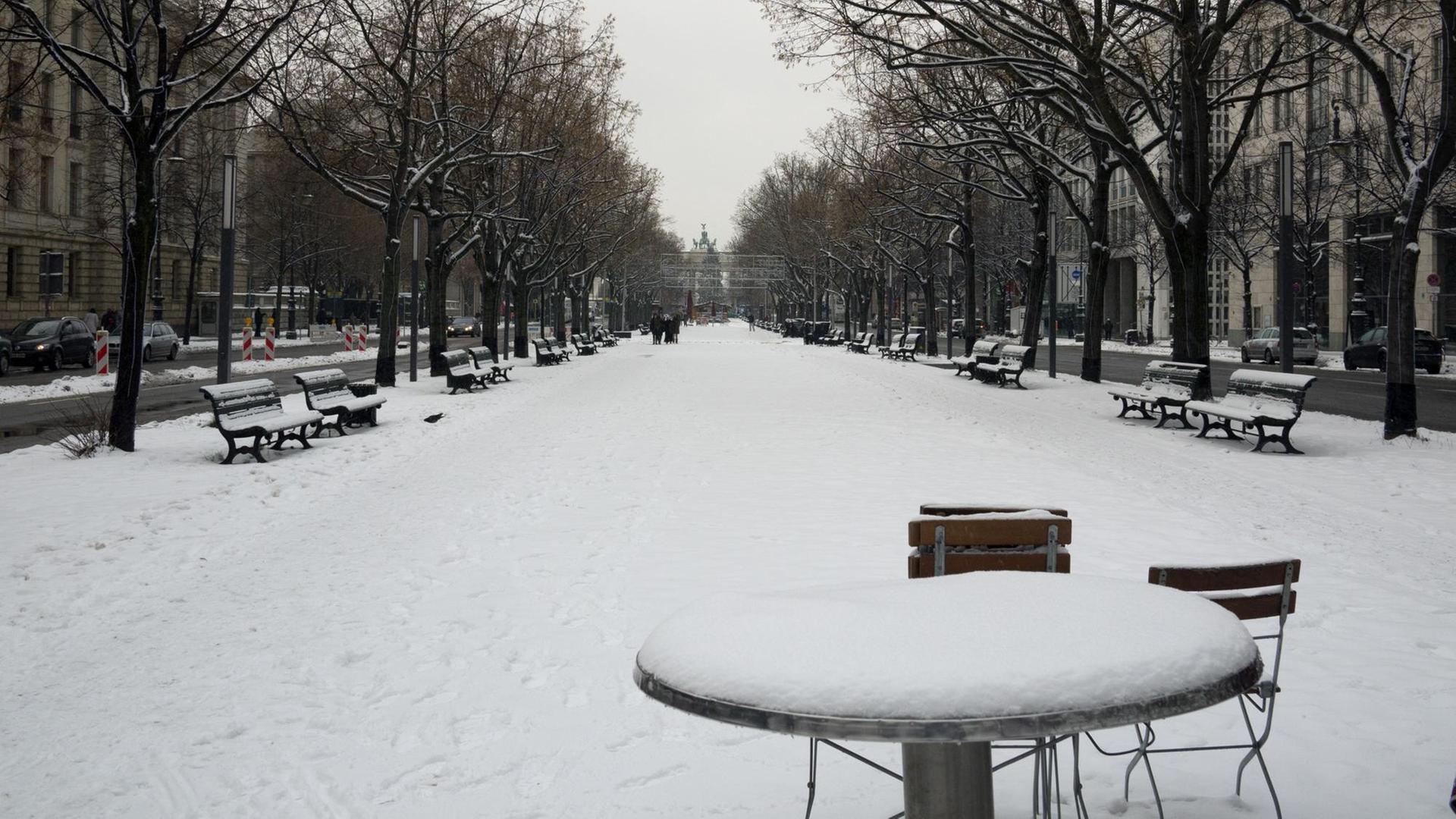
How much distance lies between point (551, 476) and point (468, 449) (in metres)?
2.95

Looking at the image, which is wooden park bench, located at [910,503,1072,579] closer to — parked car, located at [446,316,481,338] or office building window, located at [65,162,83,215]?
office building window, located at [65,162,83,215]

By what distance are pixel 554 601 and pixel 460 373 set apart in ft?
60.1

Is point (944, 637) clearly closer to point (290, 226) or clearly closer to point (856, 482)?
point (856, 482)

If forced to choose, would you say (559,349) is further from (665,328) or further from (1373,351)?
(1373,351)

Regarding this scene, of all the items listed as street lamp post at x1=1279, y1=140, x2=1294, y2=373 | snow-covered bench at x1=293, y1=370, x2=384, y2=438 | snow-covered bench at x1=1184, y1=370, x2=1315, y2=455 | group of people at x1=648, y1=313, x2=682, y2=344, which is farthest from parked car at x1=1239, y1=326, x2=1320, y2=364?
snow-covered bench at x1=293, y1=370, x2=384, y2=438

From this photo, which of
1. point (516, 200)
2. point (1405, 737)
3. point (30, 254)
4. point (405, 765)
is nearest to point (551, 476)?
point (405, 765)

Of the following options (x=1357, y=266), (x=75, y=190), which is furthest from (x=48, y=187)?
(x=1357, y=266)

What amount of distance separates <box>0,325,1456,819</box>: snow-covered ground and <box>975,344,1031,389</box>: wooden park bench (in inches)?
404

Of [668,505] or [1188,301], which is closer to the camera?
[668,505]

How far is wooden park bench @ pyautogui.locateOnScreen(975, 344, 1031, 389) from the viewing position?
27.3 metres

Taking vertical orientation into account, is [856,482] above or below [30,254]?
below

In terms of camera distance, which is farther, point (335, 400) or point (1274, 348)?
point (1274, 348)

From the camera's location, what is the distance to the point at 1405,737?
496 centimetres

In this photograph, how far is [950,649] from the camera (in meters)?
3.17
